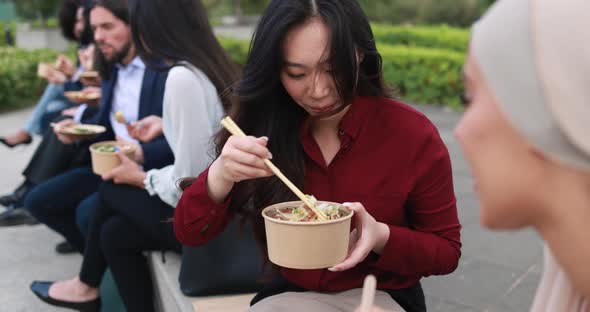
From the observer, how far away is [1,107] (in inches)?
428

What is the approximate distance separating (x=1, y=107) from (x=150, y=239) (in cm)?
878

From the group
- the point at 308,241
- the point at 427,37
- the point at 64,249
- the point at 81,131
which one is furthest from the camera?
the point at 427,37

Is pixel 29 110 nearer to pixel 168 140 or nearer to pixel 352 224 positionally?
pixel 168 140

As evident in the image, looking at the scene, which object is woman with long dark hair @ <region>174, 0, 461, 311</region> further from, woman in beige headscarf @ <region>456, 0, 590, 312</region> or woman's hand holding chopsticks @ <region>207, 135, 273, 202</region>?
woman in beige headscarf @ <region>456, 0, 590, 312</region>

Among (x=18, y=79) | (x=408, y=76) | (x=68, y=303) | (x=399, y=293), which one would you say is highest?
(x=399, y=293)

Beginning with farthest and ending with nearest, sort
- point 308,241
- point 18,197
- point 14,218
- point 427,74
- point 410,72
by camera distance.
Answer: point 410,72 < point 427,74 < point 14,218 < point 18,197 < point 308,241

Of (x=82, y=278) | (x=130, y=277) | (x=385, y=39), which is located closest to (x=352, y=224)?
(x=130, y=277)

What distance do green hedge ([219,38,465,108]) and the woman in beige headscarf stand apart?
892 cm

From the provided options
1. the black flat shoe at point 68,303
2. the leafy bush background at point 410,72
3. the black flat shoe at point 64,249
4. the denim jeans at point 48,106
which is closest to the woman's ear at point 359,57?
the black flat shoe at point 68,303

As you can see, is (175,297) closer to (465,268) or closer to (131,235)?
(131,235)

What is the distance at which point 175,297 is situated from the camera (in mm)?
2869

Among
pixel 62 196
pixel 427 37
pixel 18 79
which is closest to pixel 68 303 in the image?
pixel 62 196

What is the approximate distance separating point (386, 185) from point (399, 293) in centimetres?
34

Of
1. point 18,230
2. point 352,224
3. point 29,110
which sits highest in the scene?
point 352,224
